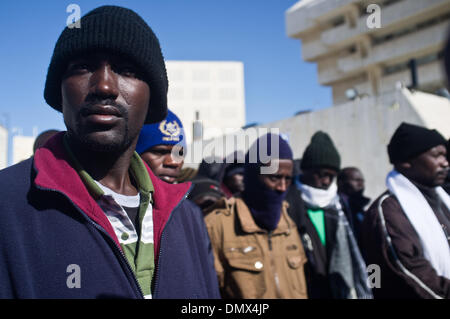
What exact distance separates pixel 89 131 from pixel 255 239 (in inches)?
75.1

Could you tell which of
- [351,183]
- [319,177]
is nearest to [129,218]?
[319,177]

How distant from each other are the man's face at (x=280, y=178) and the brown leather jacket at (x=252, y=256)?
0.93ft

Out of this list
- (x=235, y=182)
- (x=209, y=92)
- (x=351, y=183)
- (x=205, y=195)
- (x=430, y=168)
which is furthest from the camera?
(x=209, y=92)

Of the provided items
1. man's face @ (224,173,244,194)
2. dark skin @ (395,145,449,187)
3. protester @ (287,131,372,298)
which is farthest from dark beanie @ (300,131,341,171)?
dark skin @ (395,145,449,187)

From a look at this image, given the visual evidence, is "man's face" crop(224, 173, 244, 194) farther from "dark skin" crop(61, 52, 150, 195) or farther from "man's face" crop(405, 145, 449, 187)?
"dark skin" crop(61, 52, 150, 195)

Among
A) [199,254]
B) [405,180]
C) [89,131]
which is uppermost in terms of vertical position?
[89,131]

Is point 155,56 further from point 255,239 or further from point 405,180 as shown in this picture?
point 405,180

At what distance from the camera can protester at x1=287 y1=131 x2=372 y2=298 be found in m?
3.19

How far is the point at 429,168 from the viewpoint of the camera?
3031 millimetres

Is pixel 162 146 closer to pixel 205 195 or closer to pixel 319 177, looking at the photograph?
pixel 205 195

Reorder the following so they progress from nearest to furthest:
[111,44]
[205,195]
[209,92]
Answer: [111,44]
[205,195]
[209,92]

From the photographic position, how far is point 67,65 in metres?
1.42

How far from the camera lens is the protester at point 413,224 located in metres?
2.49
